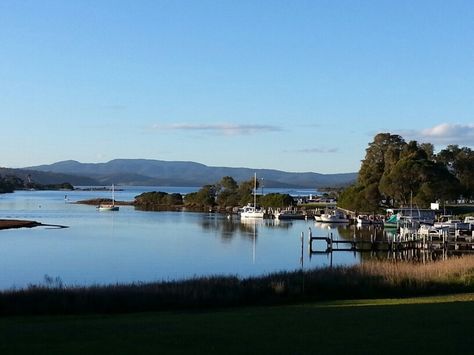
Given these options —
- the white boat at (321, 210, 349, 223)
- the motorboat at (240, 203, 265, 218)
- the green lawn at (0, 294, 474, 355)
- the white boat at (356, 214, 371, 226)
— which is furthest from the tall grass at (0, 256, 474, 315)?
the motorboat at (240, 203, 265, 218)

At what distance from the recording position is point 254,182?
14325 centimetres

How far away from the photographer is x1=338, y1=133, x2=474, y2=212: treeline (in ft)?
287

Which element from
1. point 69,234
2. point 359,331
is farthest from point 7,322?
point 69,234

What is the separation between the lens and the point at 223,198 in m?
147

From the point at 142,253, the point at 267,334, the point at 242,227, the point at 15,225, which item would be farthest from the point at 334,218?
the point at 267,334

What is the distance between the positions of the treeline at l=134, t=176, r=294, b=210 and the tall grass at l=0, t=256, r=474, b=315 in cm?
9902

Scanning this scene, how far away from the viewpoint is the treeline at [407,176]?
287 feet

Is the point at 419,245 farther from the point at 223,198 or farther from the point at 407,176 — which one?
the point at 223,198

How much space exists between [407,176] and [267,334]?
3015 inches

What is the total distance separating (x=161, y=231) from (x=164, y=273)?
123ft

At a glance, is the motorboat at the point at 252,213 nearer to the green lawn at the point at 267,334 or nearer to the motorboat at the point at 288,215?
the motorboat at the point at 288,215

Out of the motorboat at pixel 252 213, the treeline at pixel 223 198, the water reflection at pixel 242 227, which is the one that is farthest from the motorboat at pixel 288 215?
the treeline at pixel 223 198

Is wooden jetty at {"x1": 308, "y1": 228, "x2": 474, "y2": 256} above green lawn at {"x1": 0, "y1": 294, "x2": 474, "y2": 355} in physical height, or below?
below

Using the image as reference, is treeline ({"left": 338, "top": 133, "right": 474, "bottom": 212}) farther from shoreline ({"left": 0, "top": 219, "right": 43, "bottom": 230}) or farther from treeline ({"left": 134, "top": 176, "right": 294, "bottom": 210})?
shoreline ({"left": 0, "top": 219, "right": 43, "bottom": 230})
